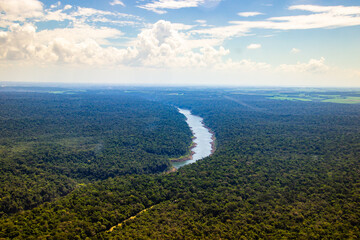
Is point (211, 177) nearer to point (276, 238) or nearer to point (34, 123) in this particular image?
point (276, 238)

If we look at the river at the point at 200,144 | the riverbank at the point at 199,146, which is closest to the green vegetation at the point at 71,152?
the riverbank at the point at 199,146

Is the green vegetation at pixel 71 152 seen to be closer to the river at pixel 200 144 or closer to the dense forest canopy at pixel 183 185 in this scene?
the dense forest canopy at pixel 183 185

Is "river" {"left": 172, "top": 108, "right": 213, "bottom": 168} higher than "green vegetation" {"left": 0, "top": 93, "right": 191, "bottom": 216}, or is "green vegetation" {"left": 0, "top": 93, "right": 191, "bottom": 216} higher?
"green vegetation" {"left": 0, "top": 93, "right": 191, "bottom": 216}

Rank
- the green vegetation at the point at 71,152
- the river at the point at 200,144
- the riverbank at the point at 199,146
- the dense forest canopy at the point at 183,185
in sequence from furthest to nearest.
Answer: the river at the point at 200,144
the riverbank at the point at 199,146
the green vegetation at the point at 71,152
the dense forest canopy at the point at 183,185

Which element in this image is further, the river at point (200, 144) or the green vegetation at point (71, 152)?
the river at point (200, 144)

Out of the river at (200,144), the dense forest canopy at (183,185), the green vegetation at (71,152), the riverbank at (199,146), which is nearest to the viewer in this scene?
the dense forest canopy at (183,185)

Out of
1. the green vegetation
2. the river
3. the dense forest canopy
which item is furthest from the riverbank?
the dense forest canopy

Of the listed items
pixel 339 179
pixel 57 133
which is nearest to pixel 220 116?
pixel 57 133

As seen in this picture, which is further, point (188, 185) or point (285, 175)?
point (285, 175)

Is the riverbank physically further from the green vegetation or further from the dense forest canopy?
the dense forest canopy
